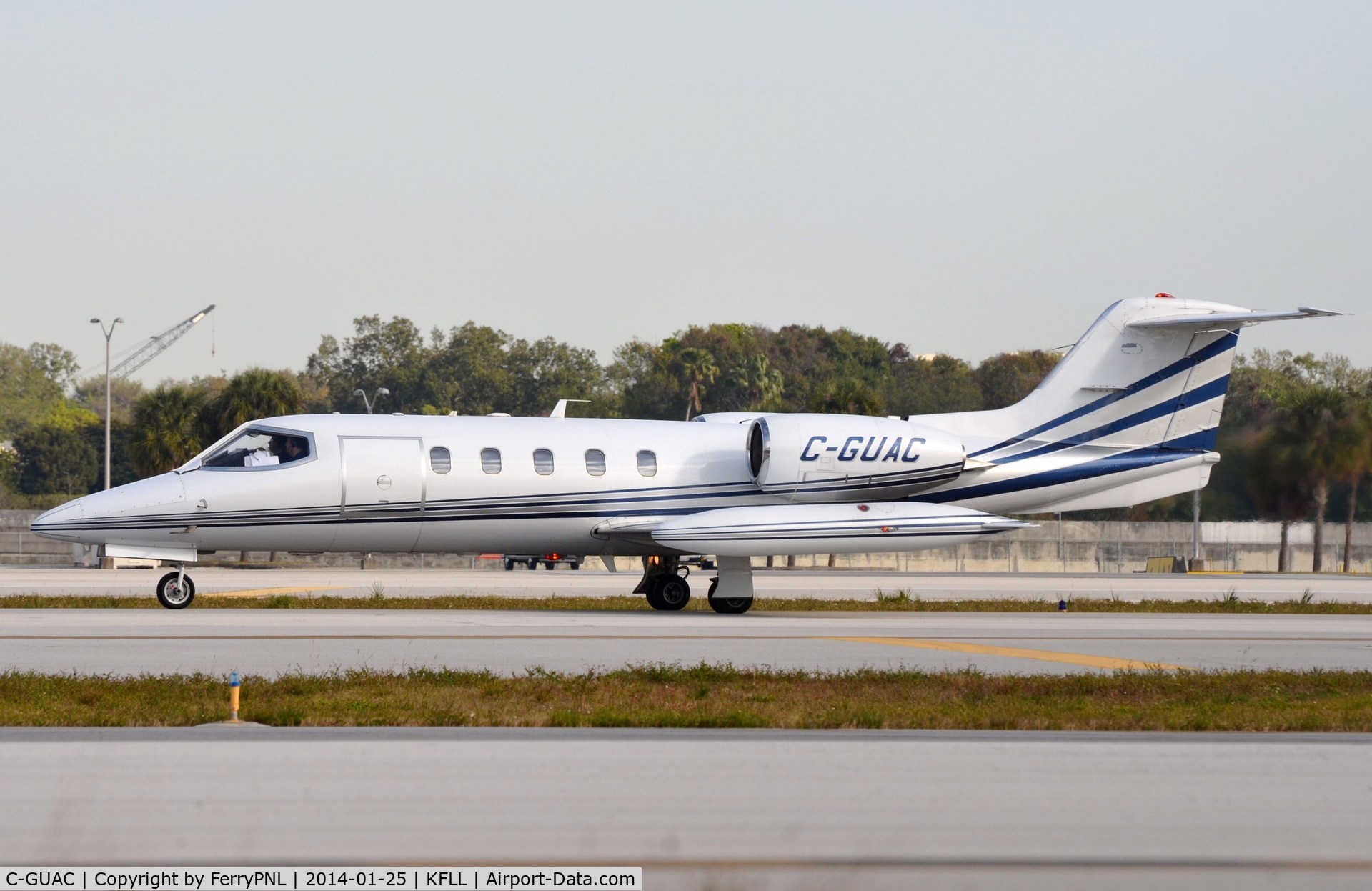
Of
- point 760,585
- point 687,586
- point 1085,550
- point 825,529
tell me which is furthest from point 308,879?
point 1085,550

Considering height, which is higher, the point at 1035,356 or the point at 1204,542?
the point at 1035,356

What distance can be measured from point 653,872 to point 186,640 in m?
12.7

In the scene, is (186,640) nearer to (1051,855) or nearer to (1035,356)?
(1051,855)

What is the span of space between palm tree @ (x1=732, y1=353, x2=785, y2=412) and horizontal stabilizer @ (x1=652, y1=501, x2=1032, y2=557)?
74.6 metres

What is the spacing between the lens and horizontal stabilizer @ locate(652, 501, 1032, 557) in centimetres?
2411

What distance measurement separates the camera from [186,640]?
55.6 feet

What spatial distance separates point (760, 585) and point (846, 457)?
509 inches

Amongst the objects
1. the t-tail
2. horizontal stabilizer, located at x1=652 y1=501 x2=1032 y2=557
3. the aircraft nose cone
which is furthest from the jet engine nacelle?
the aircraft nose cone

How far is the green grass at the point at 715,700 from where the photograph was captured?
10703 millimetres

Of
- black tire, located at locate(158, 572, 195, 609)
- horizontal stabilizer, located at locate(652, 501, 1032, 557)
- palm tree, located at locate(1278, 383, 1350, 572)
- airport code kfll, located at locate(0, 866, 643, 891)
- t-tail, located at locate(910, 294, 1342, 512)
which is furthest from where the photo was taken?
palm tree, located at locate(1278, 383, 1350, 572)

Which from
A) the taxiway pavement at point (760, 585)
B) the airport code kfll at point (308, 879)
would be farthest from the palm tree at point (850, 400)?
the airport code kfll at point (308, 879)

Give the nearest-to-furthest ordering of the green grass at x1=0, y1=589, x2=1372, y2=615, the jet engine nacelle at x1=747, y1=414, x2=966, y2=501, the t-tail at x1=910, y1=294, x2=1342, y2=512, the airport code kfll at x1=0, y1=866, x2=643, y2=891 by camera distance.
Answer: the airport code kfll at x1=0, y1=866, x2=643, y2=891
the green grass at x1=0, y1=589, x2=1372, y2=615
the jet engine nacelle at x1=747, y1=414, x2=966, y2=501
the t-tail at x1=910, y1=294, x2=1342, y2=512

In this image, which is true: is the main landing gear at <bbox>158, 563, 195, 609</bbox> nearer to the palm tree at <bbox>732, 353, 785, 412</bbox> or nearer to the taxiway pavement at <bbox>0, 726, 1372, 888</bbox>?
the taxiway pavement at <bbox>0, 726, 1372, 888</bbox>

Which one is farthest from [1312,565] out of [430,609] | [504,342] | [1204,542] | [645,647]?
[504,342]
